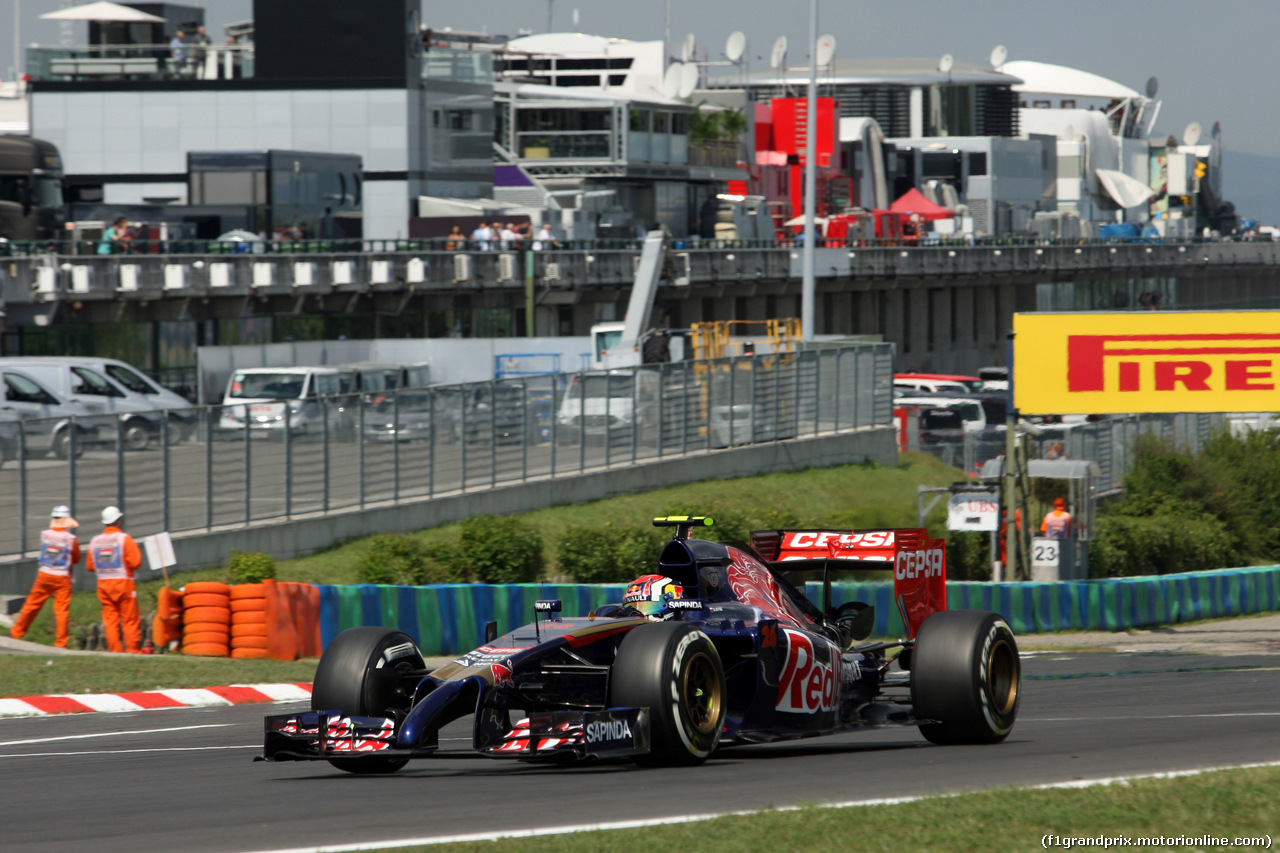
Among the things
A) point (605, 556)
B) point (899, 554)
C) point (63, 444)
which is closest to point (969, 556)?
point (605, 556)

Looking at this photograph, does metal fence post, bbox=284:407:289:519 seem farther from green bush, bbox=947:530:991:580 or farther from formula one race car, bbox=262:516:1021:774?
formula one race car, bbox=262:516:1021:774

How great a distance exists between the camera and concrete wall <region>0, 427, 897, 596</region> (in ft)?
76.8

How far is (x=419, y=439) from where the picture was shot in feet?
91.4

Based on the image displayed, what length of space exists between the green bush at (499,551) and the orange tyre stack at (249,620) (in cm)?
575

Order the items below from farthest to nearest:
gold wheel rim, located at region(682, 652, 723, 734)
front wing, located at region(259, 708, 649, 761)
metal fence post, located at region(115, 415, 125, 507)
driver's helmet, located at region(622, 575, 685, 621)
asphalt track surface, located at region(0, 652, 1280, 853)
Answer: metal fence post, located at region(115, 415, 125, 507) < driver's helmet, located at region(622, 575, 685, 621) < gold wheel rim, located at region(682, 652, 723, 734) < front wing, located at region(259, 708, 649, 761) < asphalt track surface, located at region(0, 652, 1280, 853)

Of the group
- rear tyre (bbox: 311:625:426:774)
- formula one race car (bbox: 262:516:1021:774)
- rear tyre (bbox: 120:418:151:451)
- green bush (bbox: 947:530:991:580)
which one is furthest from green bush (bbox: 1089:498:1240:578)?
rear tyre (bbox: 311:625:426:774)

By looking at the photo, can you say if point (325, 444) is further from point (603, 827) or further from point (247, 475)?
point (603, 827)

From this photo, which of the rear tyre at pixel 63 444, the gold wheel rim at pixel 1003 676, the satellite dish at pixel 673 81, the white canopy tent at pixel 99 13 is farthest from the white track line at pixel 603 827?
the satellite dish at pixel 673 81

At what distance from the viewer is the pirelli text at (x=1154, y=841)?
6.62 metres

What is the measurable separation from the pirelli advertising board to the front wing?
54.8 ft

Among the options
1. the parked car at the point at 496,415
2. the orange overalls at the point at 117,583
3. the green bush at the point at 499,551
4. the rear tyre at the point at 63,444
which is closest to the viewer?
the orange overalls at the point at 117,583

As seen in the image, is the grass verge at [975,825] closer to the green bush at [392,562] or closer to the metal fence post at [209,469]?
the green bush at [392,562]

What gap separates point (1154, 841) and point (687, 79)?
90.7 m

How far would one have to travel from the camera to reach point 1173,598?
25.8 m
